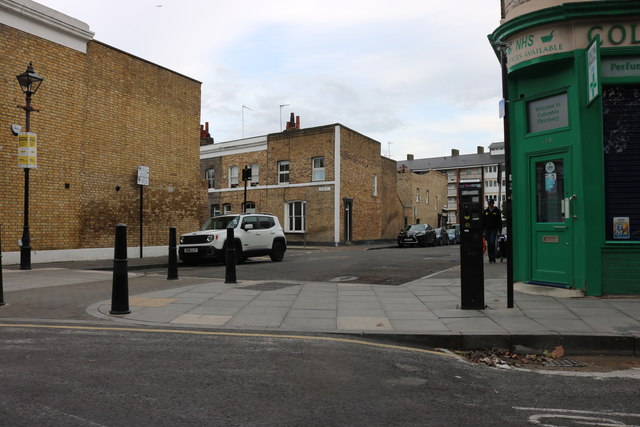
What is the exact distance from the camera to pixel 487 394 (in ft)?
12.3

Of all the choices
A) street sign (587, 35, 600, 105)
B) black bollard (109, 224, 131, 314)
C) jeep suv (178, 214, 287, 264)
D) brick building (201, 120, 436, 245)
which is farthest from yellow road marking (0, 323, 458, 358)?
brick building (201, 120, 436, 245)

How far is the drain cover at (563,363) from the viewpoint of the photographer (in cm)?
482

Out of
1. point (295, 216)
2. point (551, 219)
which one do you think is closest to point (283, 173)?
point (295, 216)

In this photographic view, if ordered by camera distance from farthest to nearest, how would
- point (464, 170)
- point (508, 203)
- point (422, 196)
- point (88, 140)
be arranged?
point (464, 170) → point (422, 196) → point (88, 140) → point (508, 203)

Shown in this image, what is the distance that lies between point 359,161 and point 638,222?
2587cm

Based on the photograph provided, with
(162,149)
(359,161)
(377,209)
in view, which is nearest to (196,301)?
(162,149)

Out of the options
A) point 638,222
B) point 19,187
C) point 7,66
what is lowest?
point 638,222

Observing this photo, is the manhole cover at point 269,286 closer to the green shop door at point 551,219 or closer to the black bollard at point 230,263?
the black bollard at point 230,263

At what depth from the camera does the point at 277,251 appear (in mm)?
16906

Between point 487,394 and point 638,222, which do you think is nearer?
point 487,394

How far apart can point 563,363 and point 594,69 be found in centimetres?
461

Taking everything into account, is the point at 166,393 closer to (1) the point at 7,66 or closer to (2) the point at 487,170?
(1) the point at 7,66

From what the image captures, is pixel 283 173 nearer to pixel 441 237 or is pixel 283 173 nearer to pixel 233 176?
pixel 233 176

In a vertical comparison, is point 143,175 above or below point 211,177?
below
